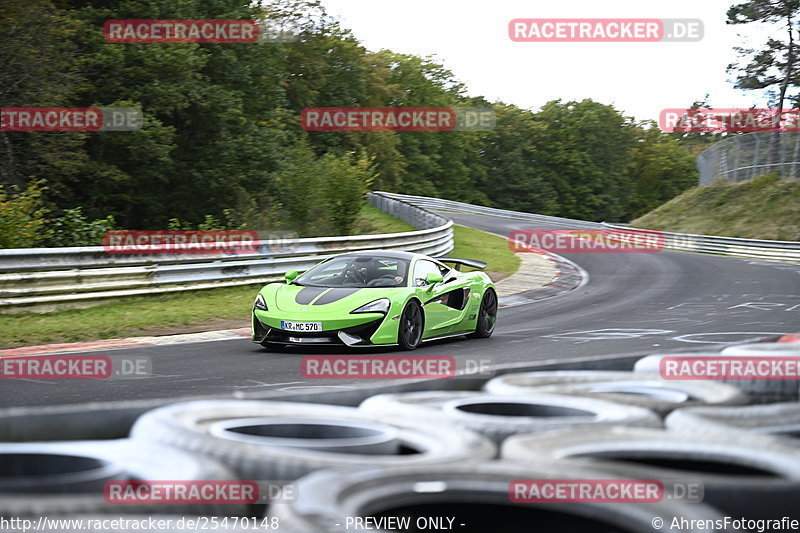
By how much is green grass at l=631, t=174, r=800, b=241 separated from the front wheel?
1469 inches

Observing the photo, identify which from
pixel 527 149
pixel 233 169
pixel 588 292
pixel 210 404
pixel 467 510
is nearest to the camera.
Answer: pixel 467 510

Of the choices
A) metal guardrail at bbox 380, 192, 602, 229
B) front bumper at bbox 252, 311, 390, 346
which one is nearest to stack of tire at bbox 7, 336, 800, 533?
front bumper at bbox 252, 311, 390, 346

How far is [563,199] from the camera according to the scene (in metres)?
105

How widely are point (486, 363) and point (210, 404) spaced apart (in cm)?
688

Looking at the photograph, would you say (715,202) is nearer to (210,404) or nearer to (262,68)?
(262,68)

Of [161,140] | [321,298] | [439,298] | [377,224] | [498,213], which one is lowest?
[439,298]

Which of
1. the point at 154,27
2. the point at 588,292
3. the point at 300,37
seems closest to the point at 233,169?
the point at 154,27

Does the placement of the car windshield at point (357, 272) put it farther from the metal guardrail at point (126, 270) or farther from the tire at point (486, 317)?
the metal guardrail at point (126, 270)

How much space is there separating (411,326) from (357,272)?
126 centimetres

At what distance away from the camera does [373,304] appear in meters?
10.8

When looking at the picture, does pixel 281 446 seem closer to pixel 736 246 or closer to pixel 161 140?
pixel 161 140

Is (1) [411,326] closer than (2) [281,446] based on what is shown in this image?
No

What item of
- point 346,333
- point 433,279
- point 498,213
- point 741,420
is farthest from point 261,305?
point 498,213

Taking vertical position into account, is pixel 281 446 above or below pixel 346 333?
above
